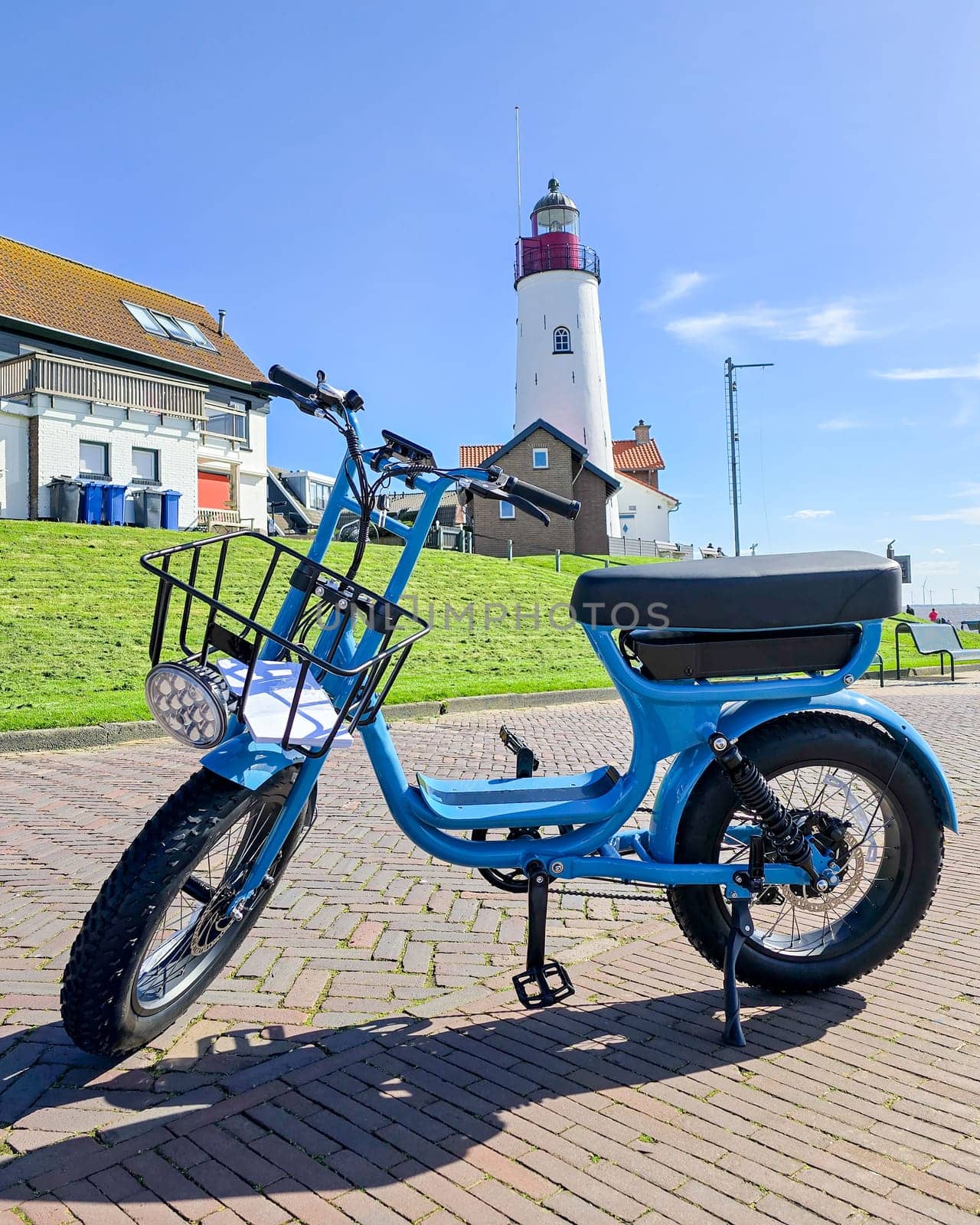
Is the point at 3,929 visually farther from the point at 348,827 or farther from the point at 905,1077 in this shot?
the point at 905,1077

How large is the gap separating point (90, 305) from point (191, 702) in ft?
101

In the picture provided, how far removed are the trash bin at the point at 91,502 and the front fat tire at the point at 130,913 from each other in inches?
938

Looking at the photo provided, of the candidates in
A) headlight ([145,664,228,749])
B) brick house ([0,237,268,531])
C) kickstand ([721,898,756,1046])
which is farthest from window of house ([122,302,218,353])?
kickstand ([721,898,756,1046])

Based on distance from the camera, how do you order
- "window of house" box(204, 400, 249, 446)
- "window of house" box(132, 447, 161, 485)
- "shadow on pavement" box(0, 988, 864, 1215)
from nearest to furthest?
"shadow on pavement" box(0, 988, 864, 1215)
"window of house" box(132, 447, 161, 485)
"window of house" box(204, 400, 249, 446)

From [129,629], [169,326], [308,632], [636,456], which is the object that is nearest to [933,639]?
[129,629]

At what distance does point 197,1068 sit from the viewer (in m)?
2.58

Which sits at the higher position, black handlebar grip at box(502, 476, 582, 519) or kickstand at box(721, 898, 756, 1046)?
black handlebar grip at box(502, 476, 582, 519)

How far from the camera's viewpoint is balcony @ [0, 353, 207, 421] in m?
24.9

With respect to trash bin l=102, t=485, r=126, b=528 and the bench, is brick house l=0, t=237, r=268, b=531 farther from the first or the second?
the bench

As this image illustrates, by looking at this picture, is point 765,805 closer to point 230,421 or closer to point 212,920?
point 212,920

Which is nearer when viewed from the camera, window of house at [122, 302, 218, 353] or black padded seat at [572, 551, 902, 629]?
black padded seat at [572, 551, 902, 629]

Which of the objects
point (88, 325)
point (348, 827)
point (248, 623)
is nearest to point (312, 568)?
point (248, 623)

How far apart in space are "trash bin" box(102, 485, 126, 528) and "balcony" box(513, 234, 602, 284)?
27624 mm

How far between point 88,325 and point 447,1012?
29542 millimetres
